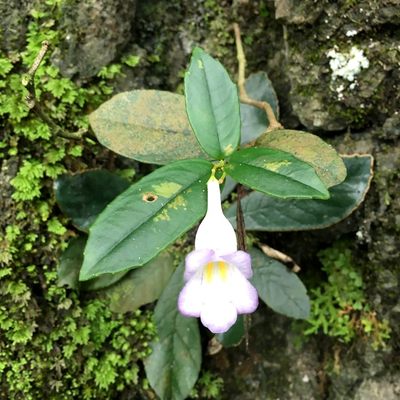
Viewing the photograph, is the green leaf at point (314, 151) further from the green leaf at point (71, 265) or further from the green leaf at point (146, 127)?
the green leaf at point (71, 265)

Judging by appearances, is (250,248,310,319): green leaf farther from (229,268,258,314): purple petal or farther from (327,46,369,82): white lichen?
(327,46,369,82): white lichen

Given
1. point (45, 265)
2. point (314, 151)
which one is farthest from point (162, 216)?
point (45, 265)

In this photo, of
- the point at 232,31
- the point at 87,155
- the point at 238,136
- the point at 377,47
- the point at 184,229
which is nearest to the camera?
the point at 184,229

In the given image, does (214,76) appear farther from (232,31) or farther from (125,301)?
(125,301)

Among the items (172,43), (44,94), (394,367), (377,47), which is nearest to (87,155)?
(44,94)

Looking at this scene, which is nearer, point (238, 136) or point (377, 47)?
point (238, 136)

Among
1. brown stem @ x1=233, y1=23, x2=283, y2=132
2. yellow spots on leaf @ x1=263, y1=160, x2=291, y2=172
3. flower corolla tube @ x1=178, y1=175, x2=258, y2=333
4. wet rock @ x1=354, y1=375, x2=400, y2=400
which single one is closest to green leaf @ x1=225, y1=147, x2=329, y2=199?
yellow spots on leaf @ x1=263, y1=160, x2=291, y2=172
